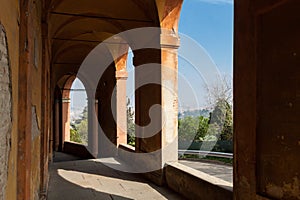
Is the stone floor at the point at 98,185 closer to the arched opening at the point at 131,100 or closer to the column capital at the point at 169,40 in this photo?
the column capital at the point at 169,40

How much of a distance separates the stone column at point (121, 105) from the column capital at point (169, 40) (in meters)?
3.73

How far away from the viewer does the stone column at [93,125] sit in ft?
40.5

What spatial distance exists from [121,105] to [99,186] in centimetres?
401

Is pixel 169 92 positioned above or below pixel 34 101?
above

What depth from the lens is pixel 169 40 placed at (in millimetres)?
5461

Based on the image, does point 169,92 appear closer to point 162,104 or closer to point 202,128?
point 162,104

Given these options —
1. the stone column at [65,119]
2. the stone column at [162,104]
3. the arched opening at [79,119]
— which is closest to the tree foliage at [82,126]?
the arched opening at [79,119]

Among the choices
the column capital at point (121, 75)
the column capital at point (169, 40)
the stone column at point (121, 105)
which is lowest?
the stone column at point (121, 105)

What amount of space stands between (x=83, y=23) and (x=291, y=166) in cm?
684

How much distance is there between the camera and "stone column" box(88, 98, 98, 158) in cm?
1234

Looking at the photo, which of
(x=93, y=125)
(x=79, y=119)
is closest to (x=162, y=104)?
(x=93, y=125)

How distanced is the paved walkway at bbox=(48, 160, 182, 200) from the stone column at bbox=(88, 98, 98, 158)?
5152mm

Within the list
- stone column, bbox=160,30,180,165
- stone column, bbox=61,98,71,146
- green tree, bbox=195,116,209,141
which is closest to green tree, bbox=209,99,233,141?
green tree, bbox=195,116,209,141

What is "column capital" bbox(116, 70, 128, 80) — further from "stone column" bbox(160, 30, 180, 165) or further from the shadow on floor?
"stone column" bbox(160, 30, 180, 165)
